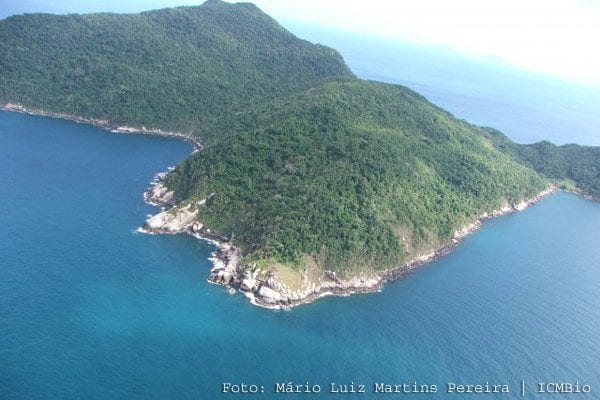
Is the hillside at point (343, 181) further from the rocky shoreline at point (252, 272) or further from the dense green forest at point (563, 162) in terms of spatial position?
the dense green forest at point (563, 162)

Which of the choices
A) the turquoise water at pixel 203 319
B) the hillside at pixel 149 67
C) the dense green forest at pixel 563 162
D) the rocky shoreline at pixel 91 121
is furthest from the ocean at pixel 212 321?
the dense green forest at pixel 563 162

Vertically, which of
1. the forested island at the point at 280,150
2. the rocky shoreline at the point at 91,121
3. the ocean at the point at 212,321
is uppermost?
the forested island at the point at 280,150

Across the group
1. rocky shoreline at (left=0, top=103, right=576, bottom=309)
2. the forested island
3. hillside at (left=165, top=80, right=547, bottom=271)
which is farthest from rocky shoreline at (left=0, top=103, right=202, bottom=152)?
rocky shoreline at (left=0, top=103, right=576, bottom=309)

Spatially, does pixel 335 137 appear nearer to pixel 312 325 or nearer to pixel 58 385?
pixel 312 325

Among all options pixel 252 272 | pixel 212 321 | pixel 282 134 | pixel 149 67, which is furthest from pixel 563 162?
pixel 212 321

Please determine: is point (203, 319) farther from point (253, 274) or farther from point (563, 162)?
point (563, 162)

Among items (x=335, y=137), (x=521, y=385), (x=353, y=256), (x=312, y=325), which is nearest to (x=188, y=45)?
(x=335, y=137)
